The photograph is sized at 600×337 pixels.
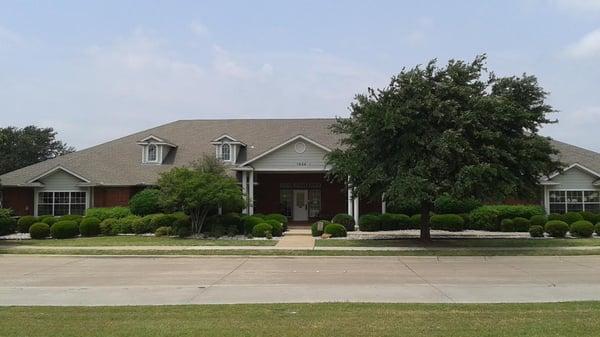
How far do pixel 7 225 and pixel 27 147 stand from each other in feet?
136

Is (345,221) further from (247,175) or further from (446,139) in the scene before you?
(446,139)

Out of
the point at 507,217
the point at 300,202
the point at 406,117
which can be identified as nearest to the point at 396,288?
the point at 406,117

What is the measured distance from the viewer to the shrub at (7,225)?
93.9 ft

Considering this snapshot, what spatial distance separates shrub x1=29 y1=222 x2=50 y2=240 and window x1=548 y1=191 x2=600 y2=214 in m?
27.9

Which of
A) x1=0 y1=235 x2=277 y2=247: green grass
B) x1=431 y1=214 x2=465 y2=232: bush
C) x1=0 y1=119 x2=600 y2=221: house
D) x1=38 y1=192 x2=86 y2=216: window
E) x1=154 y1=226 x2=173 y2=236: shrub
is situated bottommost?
x1=0 y1=235 x2=277 y2=247: green grass

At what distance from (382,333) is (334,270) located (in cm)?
933

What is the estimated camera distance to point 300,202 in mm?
38812

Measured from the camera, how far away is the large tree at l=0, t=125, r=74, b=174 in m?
63.5

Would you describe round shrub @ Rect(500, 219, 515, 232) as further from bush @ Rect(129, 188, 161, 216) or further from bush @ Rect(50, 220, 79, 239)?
bush @ Rect(50, 220, 79, 239)

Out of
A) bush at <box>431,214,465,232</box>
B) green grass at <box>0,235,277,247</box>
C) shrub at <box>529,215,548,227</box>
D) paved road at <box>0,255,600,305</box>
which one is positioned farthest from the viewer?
bush at <box>431,214,465,232</box>

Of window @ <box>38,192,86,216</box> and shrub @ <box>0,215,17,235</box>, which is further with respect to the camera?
window @ <box>38,192,86,216</box>

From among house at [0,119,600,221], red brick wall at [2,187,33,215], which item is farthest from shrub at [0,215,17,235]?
red brick wall at [2,187,33,215]

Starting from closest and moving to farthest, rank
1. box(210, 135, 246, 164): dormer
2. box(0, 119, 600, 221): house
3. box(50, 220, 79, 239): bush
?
box(50, 220, 79, 239): bush
box(0, 119, 600, 221): house
box(210, 135, 246, 164): dormer

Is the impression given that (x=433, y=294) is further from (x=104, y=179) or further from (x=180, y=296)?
(x=104, y=179)
